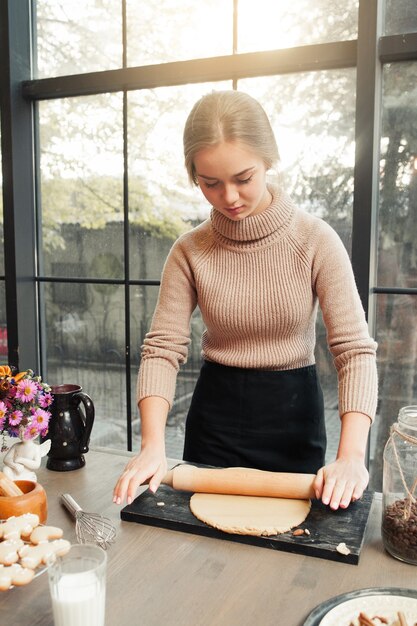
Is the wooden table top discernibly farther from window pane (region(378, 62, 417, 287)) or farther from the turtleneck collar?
window pane (region(378, 62, 417, 287))

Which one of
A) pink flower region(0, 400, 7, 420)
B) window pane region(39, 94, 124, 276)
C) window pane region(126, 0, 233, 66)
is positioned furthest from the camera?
window pane region(39, 94, 124, 276)

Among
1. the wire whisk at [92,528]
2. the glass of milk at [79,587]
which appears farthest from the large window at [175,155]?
the glass of milk at [79,587]

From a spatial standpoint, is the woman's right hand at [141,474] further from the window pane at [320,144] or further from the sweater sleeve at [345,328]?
the window pane at [320,144]

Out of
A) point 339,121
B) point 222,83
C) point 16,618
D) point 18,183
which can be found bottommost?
point 16,618

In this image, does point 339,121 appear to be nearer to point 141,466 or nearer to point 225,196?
point 225,196

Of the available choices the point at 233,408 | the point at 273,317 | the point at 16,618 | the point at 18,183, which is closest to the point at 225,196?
the point at 273,317

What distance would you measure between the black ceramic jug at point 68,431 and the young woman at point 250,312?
0.50 feet

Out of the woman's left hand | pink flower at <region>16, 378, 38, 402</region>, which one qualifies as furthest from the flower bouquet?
the woman's left hand

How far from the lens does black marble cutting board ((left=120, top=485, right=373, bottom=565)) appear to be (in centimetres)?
102

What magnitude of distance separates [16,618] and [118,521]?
32 cm

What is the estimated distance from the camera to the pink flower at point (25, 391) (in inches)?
50.8

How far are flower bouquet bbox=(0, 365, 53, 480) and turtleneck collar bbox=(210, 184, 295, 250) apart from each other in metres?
0.61

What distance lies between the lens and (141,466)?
121 centimetres

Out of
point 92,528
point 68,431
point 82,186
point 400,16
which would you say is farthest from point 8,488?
point 400,16
